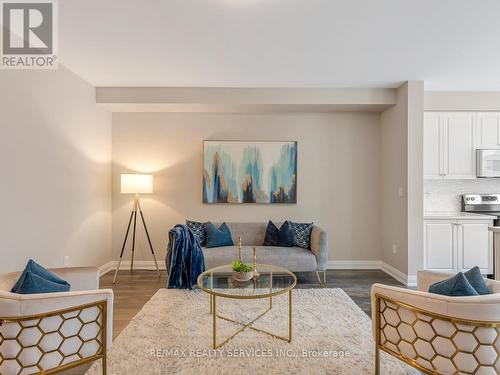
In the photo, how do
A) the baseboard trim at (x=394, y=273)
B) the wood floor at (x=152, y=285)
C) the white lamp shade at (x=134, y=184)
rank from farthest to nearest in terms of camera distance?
1. the white lamp shade at (x=134, y=184)
2. the baseboard trim at (x=394, y=273)
3. the wood floor at (x=152, y=285)

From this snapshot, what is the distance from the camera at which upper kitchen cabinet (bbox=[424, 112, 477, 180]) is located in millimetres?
4082

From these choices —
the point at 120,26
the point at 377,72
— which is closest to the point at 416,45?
the point at 377,72

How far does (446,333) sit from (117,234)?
435cm

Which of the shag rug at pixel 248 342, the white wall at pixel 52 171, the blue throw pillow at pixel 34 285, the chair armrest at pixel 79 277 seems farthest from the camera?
the white wall at pixel 52 171

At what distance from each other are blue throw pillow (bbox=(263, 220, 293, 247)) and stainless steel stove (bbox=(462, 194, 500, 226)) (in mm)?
2871

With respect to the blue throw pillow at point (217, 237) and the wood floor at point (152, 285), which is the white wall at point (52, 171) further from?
the blue throw pillow at point (217, 237)

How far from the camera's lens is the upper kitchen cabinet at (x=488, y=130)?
13.4 ft

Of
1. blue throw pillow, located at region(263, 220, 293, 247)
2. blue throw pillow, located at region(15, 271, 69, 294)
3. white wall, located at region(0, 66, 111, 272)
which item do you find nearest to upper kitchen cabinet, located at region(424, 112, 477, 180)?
blue throw pillow, located at region(263, 220, 293, 247)

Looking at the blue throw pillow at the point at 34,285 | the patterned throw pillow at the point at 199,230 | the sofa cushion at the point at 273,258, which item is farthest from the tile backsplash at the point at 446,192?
the blue throw pillow at the point at 34,285

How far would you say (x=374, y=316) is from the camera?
1.75 meters

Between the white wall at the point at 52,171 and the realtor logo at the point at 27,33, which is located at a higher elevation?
the realtor logo at the point at 27,33

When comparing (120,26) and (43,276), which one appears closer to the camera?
(43,276)

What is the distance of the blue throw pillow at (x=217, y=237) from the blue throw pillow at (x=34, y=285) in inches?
90.6

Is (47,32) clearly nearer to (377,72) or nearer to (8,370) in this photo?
(8,370)
